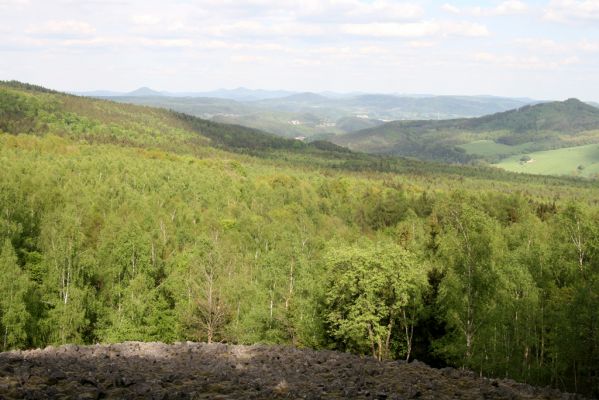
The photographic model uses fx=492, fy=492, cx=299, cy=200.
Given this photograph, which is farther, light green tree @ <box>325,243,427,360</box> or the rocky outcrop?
light green tree @ <box>325,243,427,360</box>

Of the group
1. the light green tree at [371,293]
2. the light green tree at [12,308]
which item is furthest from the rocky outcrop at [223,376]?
the light green tree at [12,308]

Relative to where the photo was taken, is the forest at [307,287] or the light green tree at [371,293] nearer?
the forest at [307,287]

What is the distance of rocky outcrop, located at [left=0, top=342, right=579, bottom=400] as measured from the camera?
18297 mm

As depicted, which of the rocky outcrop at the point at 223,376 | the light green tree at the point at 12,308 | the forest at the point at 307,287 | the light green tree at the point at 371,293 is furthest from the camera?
the light green tree at the point at 12,308

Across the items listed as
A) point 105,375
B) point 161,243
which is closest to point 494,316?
point 105,375

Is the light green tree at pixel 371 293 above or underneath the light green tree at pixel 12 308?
above

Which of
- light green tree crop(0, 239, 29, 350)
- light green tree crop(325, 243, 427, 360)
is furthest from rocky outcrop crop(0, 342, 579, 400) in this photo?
light green tree crop(0, 239, 29, 350)

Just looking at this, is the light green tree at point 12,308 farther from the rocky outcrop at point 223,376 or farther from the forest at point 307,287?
the rocky outcrop at point 223,376

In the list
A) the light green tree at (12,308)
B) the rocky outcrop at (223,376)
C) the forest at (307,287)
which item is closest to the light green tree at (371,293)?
the forest at (307,287)

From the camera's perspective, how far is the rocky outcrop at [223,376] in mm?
18297

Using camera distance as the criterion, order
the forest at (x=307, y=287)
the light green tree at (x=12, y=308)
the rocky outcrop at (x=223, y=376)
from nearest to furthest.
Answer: the rocky outcrop at (x=223, y=376), the forest at (x=307, y=287), the light green tree at (x=12, y=308)

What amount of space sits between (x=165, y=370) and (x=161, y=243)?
52909mm

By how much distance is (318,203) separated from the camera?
140375mm

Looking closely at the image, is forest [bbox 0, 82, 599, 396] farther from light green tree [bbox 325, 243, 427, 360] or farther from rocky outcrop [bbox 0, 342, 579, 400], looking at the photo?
rocky outcrop [bbox 0, 342, 579, 400]
